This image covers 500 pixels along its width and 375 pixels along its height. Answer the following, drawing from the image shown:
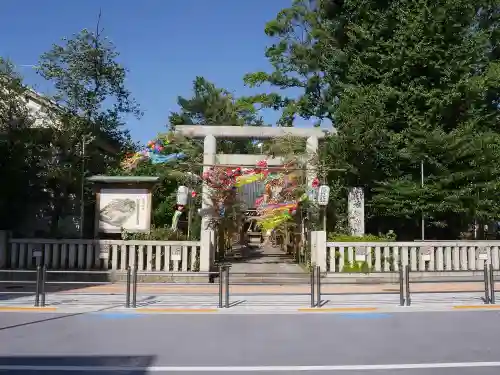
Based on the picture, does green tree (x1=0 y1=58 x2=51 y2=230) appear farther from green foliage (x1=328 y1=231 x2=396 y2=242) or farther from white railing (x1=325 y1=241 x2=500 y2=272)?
white railing (x1=325 y1=241 x2=500 y2=272)

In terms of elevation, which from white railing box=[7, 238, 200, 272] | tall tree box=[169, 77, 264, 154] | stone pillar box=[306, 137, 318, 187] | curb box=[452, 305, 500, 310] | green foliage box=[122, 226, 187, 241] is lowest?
curb box=[452, 305, 500, 310]

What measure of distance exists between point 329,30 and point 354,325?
17.7 m

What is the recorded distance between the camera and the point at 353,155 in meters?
17.9

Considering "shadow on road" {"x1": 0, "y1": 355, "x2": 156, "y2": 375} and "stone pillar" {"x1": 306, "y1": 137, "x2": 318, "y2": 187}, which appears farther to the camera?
"stone pillar" {"x1": 306, "y1": 137, "x2": 318, "y2": 187}

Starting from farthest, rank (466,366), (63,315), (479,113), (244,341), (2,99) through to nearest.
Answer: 1. (479,113)
2. (2,99)
3. (63,315)
4. (244,341)
5. (466,366)

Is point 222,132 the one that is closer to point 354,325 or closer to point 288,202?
point 288,202

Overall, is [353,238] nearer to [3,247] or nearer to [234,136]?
[234,136]

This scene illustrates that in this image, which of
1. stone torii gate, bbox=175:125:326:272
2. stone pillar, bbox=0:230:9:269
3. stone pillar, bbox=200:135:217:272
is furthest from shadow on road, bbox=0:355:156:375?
stone torii gate, bbox=175:125:326:272

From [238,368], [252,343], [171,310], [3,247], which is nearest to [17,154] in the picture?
[3,247]

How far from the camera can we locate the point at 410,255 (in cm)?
1628

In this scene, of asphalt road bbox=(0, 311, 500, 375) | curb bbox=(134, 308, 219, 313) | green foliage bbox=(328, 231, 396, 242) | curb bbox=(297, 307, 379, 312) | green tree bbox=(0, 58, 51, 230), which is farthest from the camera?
green foliage bbox=(328, 231, 396, 242)

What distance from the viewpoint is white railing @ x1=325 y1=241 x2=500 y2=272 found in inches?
634

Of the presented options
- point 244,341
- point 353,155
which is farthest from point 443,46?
point 244,341

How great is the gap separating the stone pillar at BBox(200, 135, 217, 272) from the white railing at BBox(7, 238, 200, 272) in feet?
0.93
